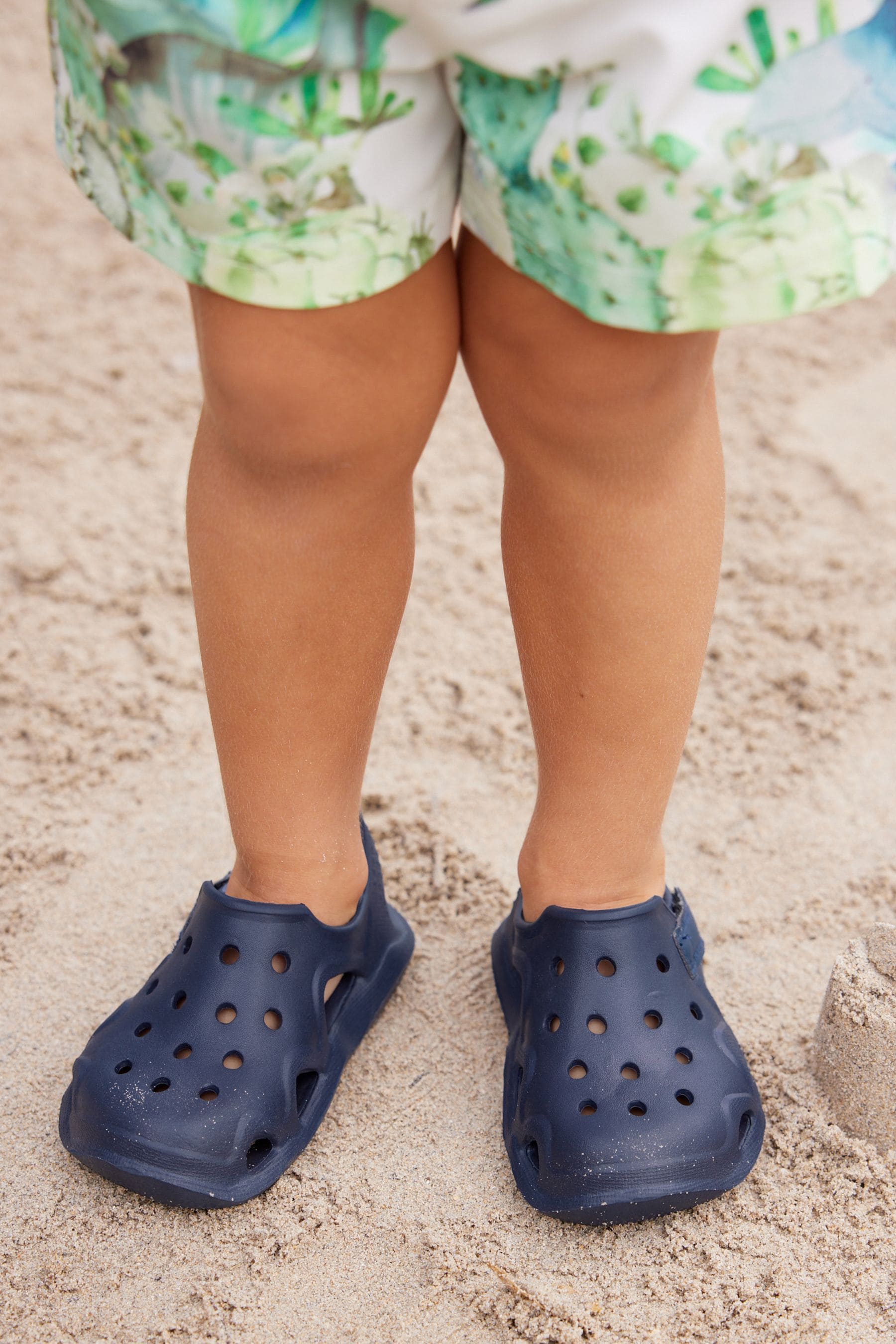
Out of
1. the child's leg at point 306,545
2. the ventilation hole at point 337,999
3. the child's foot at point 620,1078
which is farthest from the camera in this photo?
the ventilation hole at point 337,999

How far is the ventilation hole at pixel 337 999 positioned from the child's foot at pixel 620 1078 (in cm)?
14

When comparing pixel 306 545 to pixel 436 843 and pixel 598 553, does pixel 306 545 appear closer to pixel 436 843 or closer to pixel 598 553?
Result: pixel 598 553

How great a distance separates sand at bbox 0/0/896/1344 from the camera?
80cm

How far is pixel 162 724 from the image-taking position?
1.32m

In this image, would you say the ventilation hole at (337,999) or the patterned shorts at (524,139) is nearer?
the patterned shorts at (524,139)

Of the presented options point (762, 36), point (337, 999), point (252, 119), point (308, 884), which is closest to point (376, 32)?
point (252, 119)

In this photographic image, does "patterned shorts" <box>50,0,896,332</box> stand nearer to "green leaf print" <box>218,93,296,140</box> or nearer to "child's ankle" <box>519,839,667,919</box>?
"green leaf print" <box>218,93,296,140</box>

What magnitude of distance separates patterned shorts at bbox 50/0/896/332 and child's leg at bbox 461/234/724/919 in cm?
7

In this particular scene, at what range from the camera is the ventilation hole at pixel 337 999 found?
94 cm

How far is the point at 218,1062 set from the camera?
85 centimetres

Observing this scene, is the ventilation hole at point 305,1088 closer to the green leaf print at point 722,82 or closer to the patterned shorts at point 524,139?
the patterned shorts at point 524,139

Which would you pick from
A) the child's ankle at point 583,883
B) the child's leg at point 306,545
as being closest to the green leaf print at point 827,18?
the child's leg at point 306,545

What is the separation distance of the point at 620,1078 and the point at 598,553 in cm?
37

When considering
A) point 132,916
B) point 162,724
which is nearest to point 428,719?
point 162,724
